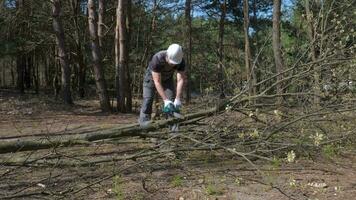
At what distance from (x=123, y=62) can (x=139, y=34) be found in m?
12.5

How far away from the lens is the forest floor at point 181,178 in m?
5.56

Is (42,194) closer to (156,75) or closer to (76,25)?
(156,75)

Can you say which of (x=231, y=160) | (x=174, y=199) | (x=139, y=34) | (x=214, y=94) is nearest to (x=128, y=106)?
(x=214, y=94)

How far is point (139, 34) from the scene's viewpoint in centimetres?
2755

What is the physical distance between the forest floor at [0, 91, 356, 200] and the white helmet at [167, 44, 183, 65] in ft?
3.83

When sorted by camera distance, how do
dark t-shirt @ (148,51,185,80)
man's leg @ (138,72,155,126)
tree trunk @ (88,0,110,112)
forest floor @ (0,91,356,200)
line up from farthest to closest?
tree trunk @ (88,0,110,112) → man's leg @ (138,72,155,126) → dark t-shirt @ (148,51,185,80) → forest floor @ (0,91,356,200)

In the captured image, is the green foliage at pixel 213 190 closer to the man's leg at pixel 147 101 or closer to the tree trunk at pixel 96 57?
the man's leg at pixel 147 101

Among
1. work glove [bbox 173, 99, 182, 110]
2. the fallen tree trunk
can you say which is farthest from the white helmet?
the fallen tree trunk

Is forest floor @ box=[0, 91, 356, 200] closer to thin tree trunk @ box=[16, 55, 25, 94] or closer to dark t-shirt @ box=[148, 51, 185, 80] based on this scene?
dark t-shirt @ box=[148, 51, 185, 80]

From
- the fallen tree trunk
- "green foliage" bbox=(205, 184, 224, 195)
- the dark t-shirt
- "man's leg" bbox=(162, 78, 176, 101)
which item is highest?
the dark t-shirt

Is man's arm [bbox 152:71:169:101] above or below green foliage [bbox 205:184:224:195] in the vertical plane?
above

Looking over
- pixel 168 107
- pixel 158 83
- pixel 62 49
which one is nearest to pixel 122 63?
pixel 62 49

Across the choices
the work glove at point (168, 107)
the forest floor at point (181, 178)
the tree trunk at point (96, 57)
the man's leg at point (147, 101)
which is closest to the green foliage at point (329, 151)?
the forest floor at point (181, 178)

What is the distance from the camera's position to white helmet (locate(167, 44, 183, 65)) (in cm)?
703
